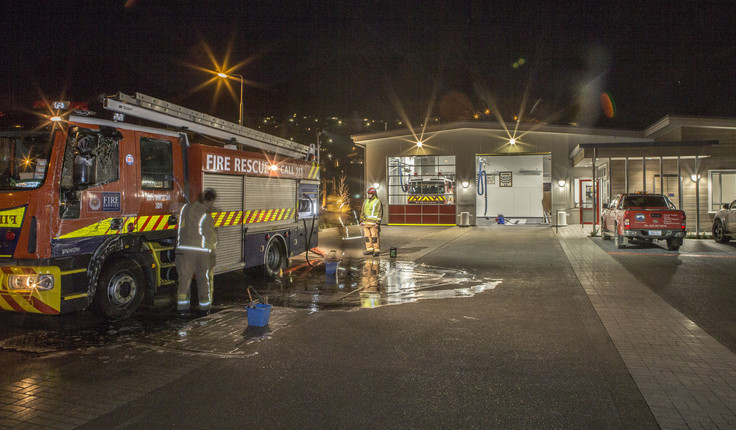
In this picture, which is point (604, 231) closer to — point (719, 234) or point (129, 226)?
point (719, 234)

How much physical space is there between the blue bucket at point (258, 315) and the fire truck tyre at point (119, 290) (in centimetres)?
193

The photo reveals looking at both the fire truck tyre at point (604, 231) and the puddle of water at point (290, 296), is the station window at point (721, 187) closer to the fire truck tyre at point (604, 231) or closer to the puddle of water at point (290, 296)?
the fire truck tyre at point (604, 231)

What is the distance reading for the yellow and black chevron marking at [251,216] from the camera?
8969 millimetres

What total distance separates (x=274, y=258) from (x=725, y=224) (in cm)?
1577

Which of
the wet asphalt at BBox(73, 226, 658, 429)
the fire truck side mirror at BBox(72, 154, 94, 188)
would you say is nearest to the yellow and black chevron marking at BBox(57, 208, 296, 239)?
the fire truck side mirror at BBox(72, 154, 94, 188)

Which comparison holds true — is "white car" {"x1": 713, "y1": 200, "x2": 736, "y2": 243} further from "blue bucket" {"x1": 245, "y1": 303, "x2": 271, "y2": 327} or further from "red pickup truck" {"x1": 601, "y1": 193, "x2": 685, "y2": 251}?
"blue bucket" {"x1": 245, "y1": 303, "x2": 271, "y2": 327}

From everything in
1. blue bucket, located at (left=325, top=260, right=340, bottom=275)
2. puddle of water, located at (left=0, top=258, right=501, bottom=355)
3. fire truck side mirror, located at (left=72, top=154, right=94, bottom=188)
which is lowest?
puddle of water, located at (left=0, top=258, right=501, bottom=355)

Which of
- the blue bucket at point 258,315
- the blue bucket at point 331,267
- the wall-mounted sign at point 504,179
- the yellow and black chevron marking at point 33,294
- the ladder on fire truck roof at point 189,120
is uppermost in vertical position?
the wall-mounted sign at point 504,179

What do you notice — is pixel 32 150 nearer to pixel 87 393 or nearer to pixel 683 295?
pixel 87 393

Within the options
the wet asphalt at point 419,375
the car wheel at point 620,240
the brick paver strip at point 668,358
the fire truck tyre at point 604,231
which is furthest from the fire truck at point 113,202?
the fire truck tyre at point 604,231

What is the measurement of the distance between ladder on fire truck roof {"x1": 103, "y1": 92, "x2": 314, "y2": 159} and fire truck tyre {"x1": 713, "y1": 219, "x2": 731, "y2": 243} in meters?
15.5

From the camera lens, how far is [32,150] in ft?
21.7

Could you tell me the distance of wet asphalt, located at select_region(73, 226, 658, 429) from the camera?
3.99 m

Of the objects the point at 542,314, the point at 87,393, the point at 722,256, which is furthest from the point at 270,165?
the point at 722,256
